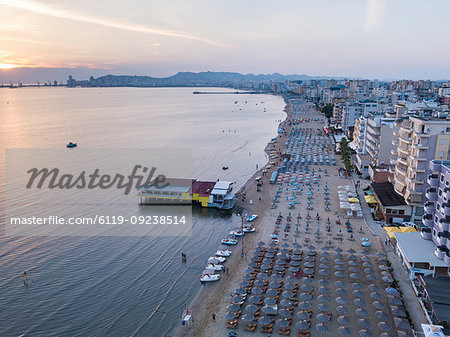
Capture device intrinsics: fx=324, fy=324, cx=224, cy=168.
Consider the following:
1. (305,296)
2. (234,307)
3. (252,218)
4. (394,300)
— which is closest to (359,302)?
(394,300)

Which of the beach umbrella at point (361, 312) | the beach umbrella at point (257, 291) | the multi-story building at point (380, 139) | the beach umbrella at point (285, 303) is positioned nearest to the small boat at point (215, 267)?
the beach umbrella at point (257, 291)

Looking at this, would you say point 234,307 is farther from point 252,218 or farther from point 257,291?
point 252,218

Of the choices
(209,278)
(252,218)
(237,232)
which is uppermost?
(252,218)

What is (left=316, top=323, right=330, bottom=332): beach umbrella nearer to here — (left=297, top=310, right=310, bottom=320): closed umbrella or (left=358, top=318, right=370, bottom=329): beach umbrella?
(left=297, top=310, right=310, bottom=320): closed umbrella

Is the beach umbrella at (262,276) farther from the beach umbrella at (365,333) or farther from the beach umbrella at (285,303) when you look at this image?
the beach umbrella at (365,333)

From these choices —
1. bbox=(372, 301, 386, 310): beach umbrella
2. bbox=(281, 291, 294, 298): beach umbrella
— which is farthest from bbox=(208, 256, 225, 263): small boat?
bbox=(372, 301, 386, 310): beach umbrella

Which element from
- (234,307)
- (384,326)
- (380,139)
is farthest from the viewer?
(380,139)

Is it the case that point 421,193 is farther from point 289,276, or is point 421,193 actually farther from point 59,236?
point 59,236
